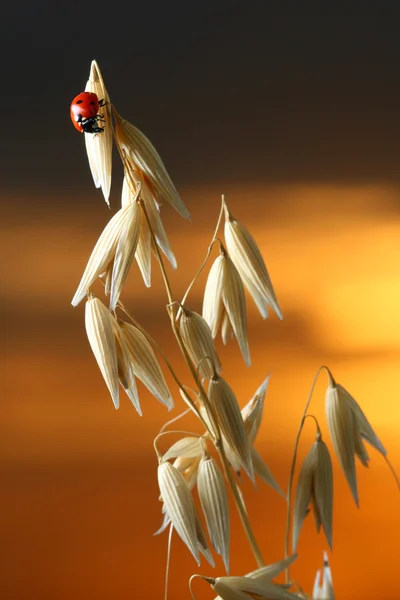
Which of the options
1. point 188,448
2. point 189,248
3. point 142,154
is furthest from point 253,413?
point 189,248

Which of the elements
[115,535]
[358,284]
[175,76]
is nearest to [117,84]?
[175,76]

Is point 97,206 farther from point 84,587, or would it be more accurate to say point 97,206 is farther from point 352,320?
point 84,587

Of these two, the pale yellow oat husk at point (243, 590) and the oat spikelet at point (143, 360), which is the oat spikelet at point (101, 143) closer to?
the oat spikelet at point (143, 360)

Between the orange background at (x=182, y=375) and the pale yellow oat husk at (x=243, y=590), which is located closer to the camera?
the pale yellow oat husk at (x=243, y=590)

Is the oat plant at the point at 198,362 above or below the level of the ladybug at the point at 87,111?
below

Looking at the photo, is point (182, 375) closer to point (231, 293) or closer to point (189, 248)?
point (189, 248)

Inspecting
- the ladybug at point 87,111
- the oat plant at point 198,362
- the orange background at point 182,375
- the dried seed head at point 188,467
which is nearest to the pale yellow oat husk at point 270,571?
the oat plant at point 198,362
